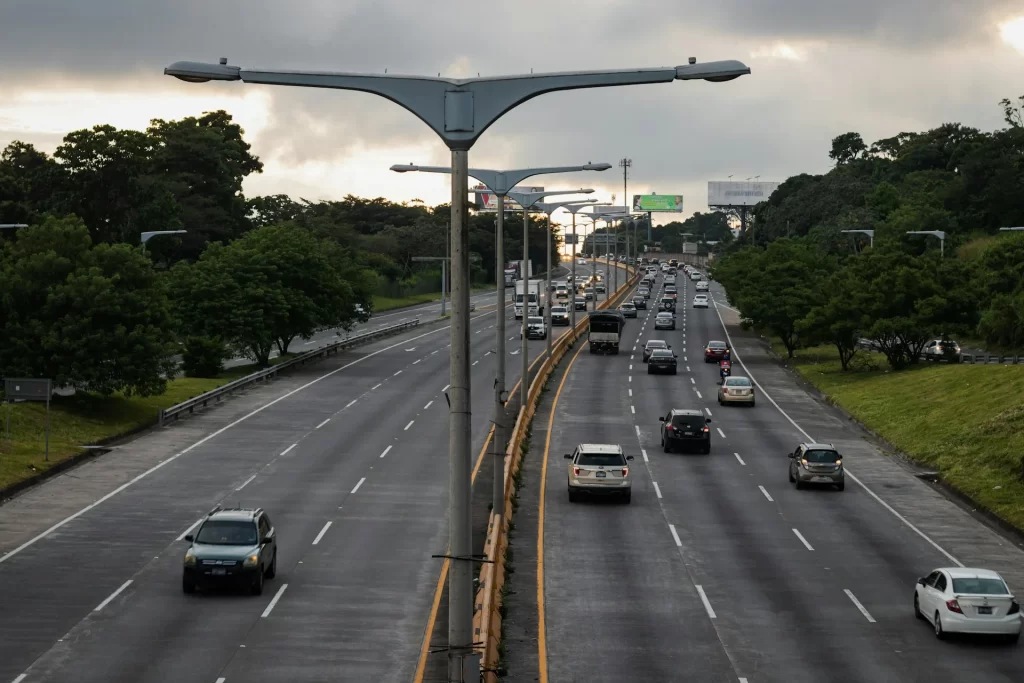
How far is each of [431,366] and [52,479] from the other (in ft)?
130

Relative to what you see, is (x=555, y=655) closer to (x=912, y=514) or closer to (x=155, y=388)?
(x=912, y=514)

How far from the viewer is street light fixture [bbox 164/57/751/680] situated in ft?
48.4

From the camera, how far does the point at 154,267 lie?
95.8m

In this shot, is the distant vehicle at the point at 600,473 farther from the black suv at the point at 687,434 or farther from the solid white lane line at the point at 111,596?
the solid white lane line at the point at 111,596

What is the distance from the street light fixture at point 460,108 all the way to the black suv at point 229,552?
15.4m

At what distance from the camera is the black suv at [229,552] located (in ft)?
97.1

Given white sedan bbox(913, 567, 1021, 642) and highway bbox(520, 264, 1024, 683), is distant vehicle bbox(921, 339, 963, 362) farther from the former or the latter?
white sedan bbox(913, 567, 1021, 642)

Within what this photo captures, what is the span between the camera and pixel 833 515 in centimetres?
4219

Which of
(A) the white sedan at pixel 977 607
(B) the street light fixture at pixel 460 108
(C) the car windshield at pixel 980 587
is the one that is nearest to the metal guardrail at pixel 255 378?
(A) the white sedan at pixel 977 607

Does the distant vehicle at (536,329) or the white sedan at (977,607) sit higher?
the distant vehicle at (536,329)

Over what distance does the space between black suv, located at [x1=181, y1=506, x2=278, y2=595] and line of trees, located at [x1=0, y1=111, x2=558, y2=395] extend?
90.7 feet

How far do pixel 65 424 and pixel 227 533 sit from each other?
27.3 meters

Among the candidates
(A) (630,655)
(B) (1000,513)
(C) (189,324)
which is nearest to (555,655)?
(A) (630,655)

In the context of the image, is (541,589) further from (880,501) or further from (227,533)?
(880,501)
